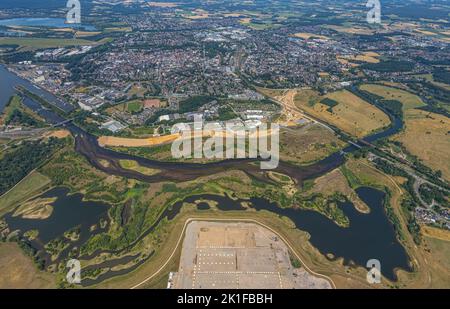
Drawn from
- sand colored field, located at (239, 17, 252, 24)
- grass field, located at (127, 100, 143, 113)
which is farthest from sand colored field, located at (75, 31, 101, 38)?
grass field, located at (127, 100, 143, 113)

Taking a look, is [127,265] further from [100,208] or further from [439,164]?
[439,164]

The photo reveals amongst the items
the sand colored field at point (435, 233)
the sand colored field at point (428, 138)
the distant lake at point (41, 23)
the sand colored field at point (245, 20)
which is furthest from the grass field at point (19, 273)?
the sand colored field at point (245, 20)

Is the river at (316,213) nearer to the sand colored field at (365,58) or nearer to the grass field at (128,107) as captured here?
the grass field at (128,107)

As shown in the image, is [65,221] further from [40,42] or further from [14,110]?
[40,42]

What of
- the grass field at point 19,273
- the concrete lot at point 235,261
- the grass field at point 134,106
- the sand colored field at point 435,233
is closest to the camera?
the grass field at point 19,273

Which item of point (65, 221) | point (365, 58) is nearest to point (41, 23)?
point (65, 221)

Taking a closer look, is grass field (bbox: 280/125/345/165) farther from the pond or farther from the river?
the pond

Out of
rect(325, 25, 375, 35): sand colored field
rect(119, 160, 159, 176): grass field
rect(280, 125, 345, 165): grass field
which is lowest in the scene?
rect(119, 160, 159, 176): grass field
